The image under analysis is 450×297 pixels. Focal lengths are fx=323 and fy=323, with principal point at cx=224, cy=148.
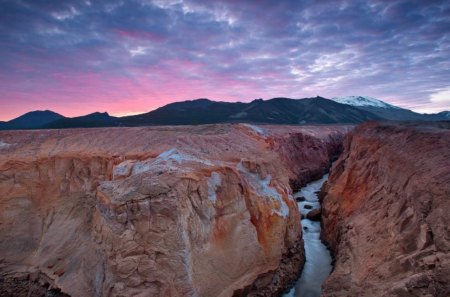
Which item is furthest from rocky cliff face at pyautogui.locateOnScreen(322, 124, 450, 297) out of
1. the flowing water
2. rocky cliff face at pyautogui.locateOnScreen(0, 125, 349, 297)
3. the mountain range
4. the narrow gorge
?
the mountain range

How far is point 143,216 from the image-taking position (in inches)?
373

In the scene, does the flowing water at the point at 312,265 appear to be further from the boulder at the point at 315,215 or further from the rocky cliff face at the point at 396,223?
the rocky cliff face at the point at 396,223

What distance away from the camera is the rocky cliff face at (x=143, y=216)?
935 cm

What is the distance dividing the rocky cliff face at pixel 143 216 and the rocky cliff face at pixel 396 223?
8.59 ft

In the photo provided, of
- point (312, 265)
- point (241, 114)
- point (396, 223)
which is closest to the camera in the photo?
point (396, 223)

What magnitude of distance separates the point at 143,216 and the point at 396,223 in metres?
7.69

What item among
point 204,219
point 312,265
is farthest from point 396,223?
point 204,219

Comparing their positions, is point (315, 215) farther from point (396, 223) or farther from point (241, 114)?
point (241, 114)

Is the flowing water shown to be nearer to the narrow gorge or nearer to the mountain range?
the narrow gorge

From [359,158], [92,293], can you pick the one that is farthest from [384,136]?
[92,293]

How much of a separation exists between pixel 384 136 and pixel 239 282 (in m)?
12.6

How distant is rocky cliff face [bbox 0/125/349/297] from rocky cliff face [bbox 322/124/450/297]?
2619 mm

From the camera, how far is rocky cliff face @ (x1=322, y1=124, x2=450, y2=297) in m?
7.33

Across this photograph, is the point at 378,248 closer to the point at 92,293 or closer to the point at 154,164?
the point at 154,164
